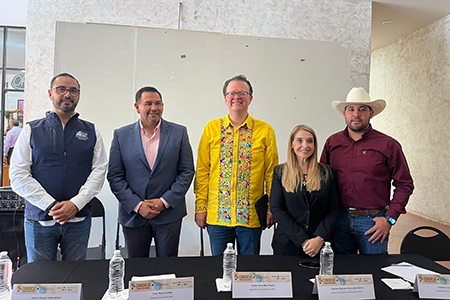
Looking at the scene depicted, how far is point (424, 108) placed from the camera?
6426mm

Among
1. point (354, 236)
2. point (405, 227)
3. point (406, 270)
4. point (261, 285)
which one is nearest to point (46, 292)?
point (261, 285)

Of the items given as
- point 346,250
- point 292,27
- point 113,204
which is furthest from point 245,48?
point 346,250

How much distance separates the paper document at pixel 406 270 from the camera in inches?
62.7

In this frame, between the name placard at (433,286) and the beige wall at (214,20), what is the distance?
11.4ft

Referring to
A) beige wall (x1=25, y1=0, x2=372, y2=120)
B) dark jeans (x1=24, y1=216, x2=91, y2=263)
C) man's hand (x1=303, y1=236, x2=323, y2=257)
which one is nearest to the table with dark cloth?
man's hand (x1=303, y1=236, x2=323, y2=257)

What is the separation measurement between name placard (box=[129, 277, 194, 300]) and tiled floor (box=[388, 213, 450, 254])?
3.85m

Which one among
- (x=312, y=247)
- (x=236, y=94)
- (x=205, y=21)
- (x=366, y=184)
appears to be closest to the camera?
(x=312, y=247)

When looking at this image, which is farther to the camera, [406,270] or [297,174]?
[297,174]

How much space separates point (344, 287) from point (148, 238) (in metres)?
1.32

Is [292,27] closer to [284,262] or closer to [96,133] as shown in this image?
[96,133]

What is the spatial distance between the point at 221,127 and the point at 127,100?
1730mm

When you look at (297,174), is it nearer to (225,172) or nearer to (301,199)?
(301,199)

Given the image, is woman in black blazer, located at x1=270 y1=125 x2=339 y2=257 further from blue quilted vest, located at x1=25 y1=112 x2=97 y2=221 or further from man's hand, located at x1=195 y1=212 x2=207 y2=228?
blue quilted vest, located at x1=25 y1=112 x2=97 y2=221

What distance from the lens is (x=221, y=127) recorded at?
2.41 meters
